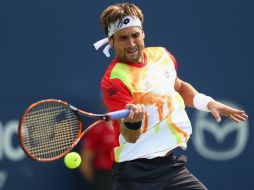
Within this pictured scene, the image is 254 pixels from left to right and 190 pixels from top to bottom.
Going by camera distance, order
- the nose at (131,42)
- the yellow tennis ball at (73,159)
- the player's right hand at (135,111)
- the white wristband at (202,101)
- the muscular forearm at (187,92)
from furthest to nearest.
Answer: the yellow tennis ball at (73,159) < the muscular forearm at (187,92) < the white wristband at (202,101) < the nose at (131,42) < the player's right hand at (135,111)

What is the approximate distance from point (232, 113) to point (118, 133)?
27.3 inches

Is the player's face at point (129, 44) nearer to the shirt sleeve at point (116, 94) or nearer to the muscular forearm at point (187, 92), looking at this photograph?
the shirt sleeve at point (116, 94)

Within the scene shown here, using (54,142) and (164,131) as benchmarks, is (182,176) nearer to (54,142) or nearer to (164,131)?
(164,131)

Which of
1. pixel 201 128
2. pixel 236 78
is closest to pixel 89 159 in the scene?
pixel 201 128

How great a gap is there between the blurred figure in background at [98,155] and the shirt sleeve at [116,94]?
122cm

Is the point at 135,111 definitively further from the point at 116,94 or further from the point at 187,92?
the point at 187,92

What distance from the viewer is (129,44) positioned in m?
4.05

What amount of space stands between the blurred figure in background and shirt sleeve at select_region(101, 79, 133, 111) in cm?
122

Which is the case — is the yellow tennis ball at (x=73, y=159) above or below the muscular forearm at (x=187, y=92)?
below

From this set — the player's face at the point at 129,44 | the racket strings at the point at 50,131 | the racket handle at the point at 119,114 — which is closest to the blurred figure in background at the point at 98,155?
the racket strings at the point at 50,131

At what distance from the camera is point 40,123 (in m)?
4.11

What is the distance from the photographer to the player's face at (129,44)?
13.3 feet

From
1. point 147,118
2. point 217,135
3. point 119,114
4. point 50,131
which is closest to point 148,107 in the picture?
point 147,118

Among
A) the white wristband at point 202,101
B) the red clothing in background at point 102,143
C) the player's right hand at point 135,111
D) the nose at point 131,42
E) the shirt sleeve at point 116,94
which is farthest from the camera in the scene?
the red clothing in background at point 102,143
